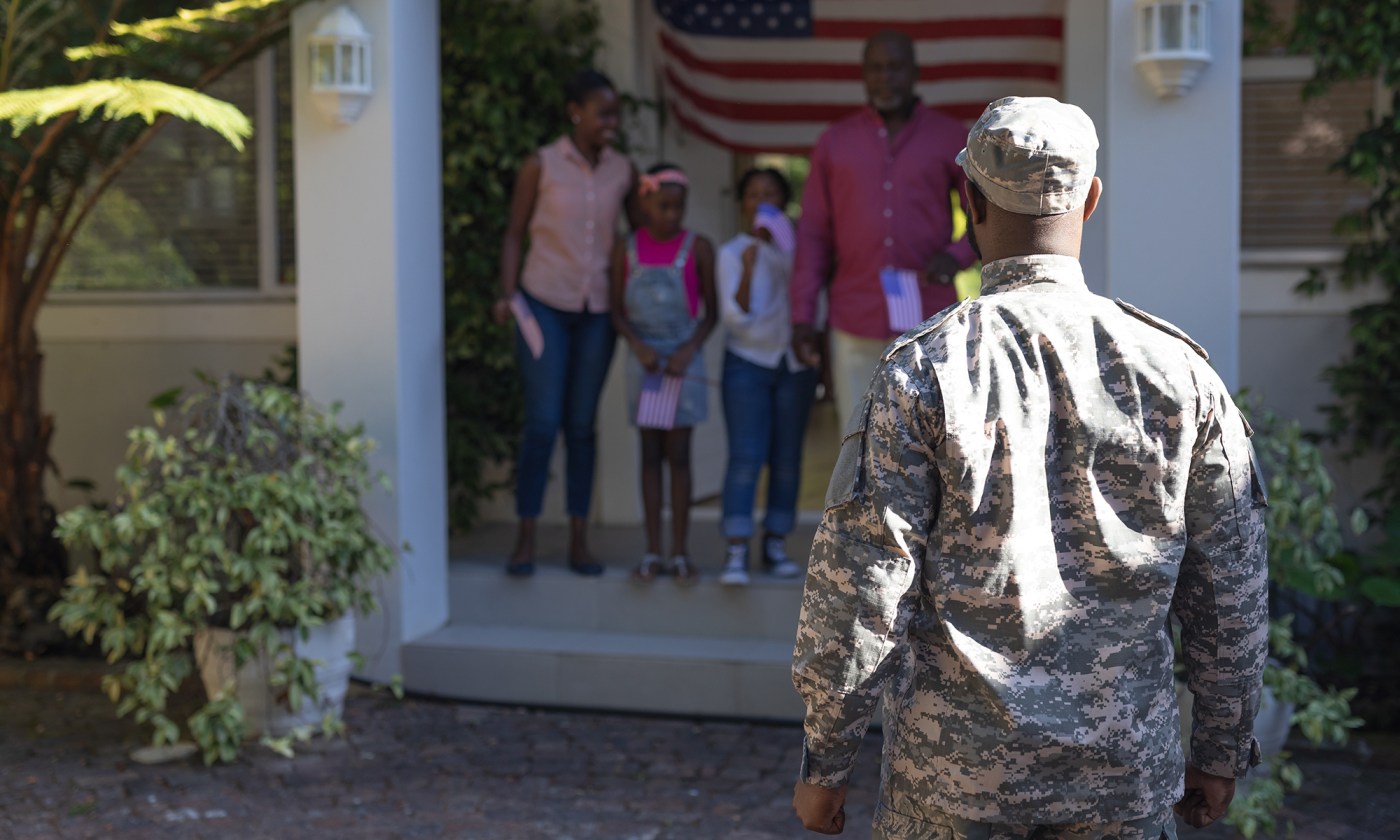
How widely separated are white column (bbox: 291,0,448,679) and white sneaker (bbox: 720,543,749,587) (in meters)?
1.21

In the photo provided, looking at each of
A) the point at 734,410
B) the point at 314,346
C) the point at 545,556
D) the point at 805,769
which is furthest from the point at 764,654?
the point at 805,769

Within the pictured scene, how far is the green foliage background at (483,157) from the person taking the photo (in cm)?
665

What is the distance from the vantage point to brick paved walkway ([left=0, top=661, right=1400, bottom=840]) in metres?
4.31

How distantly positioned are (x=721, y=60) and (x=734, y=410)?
2.42 m

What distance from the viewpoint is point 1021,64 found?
6.98m

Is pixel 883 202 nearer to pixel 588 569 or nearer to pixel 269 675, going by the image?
pixel 588 569

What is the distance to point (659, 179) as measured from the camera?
224 inches

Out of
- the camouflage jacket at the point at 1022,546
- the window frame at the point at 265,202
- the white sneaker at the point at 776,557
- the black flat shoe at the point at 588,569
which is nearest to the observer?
the camouflage jacket at the point at 1022,546

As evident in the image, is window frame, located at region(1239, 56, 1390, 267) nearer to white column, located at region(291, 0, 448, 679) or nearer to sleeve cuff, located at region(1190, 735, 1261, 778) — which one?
white column, located at region(291, 0, 448, 679)

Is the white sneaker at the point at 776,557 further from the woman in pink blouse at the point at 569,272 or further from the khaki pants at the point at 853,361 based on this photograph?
the woman in pink blouse at the point at 569,272

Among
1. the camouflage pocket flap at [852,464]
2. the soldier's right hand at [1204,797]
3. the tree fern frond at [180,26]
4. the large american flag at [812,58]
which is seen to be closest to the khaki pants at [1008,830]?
the soldier's right hand at [1204,797]

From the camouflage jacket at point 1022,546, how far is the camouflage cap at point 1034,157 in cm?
11

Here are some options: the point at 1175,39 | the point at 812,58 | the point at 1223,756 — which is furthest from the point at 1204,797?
the point at 812,58

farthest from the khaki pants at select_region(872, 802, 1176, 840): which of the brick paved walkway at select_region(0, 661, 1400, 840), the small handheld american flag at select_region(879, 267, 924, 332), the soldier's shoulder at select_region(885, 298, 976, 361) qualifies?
the small handheld american flag at select_region(879, 267, 924, 332)
